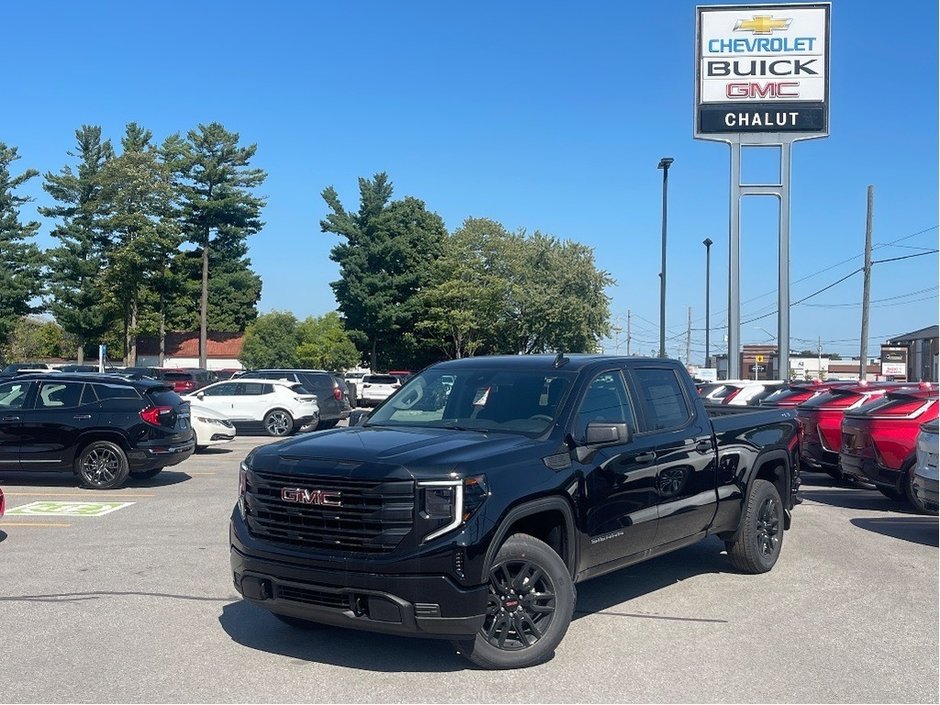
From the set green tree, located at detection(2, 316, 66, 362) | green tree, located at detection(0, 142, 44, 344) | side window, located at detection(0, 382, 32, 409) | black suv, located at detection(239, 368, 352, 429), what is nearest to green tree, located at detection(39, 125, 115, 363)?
green tree, located at detection(0, 142, 44, 344)

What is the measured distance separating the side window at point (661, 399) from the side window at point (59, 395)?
9676 mm

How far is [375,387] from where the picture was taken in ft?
138

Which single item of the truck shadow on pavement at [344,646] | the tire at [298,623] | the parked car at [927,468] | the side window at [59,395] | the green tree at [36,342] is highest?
the green tree at [36,342]

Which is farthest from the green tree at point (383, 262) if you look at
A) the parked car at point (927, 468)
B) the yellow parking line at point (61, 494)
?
the parked car at point (927, 468)

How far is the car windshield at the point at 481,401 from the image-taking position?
6565 millimetres

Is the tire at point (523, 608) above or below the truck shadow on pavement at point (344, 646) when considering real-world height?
above

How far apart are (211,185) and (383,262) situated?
12281 millimetres

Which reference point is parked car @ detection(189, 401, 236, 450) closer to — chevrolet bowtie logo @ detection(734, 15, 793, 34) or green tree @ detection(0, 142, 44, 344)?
chevrolet bowtie logo @ detection(734, 15, 793, 34)

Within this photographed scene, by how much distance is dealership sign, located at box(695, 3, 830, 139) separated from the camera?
29.8 m

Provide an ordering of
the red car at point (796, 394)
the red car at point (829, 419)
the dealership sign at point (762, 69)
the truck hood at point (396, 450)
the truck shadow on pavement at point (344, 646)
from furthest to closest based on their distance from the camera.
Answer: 1. the dealership sign at point (762, 69)
2. the red car at point (796, 394)
3. the red car at point (829, 419)
4. the truck shadow on pavement at point (344, 646)
5. the truck hood at point (396, 450)

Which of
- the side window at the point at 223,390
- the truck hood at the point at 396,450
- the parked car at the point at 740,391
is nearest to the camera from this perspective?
the truck hood at the point at 396,450

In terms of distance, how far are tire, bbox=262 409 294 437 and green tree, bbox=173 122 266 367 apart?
36.5 meters

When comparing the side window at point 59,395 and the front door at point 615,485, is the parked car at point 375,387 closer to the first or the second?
the side window at point 59,395

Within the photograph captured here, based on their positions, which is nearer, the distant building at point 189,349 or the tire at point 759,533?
the tire at point 759,533
